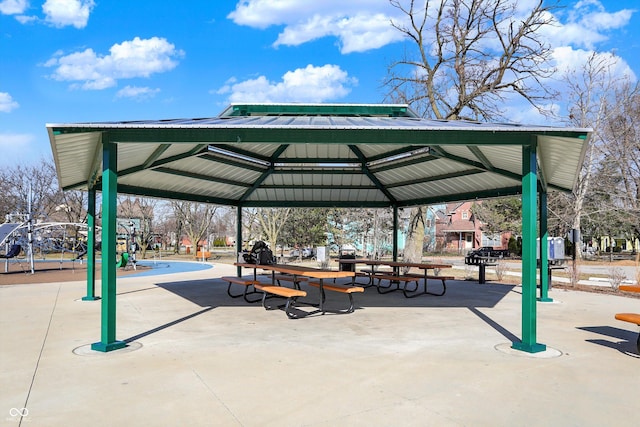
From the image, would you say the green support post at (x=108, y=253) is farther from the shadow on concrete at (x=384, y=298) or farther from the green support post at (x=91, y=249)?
the green support post at (x=91, y=249)

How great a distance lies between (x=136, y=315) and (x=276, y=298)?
11.5 feet

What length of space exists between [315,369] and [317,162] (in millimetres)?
8378

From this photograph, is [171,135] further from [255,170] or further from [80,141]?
[255,170]

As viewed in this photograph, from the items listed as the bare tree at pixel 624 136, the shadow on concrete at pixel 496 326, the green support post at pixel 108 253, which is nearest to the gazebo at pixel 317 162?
the green support post at pixel 108 253

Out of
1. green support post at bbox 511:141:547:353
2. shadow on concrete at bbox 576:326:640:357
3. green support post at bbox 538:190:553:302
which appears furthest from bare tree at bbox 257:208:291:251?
green support post at bbox 511:141:547:353

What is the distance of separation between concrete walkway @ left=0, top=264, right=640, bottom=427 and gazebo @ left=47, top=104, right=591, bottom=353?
0.85 meters

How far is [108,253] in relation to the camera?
614 cm

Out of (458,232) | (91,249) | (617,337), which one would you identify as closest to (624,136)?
(617,337)

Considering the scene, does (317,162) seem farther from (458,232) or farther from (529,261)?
(458,232)

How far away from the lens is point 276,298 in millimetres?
11438

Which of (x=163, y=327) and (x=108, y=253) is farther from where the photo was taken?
(x=163, y=327)

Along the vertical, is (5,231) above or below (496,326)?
above

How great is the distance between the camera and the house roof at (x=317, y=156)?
6.31 m

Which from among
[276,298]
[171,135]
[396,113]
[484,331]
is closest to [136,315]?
[276,298]
